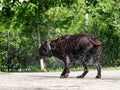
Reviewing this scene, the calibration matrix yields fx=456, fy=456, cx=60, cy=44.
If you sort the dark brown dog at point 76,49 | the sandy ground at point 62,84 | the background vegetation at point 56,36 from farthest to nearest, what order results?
the background vegetation at point 56,36
the dark brown dog at point 76,49
the sandy ground at point 62,84

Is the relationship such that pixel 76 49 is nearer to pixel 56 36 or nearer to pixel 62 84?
pixel 62 84

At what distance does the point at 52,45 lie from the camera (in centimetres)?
1487

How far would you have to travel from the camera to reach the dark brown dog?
14.2m

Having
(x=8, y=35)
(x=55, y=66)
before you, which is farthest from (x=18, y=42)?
(x=55, y=66)

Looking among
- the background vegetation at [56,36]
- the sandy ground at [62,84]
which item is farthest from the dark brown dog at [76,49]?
the background vegetation at [56,36]

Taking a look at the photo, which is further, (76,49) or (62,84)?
(76,49)

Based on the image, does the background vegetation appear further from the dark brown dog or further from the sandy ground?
the sandy ground

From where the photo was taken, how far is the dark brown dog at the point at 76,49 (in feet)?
46.5

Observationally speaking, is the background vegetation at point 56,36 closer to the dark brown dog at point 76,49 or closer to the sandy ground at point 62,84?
the dark brown dog at point 76,49

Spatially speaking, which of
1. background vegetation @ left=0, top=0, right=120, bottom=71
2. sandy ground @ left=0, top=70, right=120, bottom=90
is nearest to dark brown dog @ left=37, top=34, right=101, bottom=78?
sandy ground @ left=0, top=70, right=120, bottom=90

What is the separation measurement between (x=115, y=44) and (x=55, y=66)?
4.38 meters

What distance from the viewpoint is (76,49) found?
14375 mm

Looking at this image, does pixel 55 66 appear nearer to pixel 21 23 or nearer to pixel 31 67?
pixel 31 67

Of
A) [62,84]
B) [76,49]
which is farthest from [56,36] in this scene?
[62,84]
